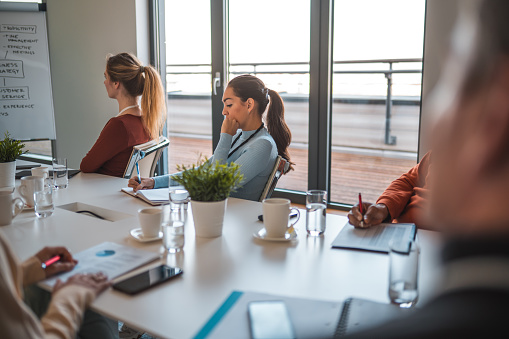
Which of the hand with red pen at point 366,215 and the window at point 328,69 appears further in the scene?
the window at point 328,69

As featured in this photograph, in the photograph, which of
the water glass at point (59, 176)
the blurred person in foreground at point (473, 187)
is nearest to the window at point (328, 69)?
the water glass at point (59, 176)

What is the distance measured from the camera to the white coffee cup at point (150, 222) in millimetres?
1502

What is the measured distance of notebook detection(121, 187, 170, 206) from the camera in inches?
79.0

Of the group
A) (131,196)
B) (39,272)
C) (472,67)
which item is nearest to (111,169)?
(131,196)

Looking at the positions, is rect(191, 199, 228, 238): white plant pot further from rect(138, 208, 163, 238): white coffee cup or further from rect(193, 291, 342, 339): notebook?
rect(193, 291, 342, 339): notebook

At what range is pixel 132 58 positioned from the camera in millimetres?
3152

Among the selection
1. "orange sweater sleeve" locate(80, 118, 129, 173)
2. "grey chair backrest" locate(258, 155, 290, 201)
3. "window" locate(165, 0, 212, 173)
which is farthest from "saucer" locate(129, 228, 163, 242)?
"window" locate(165, 0, 212, 173)

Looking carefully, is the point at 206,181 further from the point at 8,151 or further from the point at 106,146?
the point at 106,146

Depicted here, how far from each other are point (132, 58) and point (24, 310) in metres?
2.47

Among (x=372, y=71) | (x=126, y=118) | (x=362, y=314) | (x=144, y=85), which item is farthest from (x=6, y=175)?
(x=372, y=71)

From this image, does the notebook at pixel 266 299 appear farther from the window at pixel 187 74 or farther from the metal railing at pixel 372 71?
the window at pixel 187 74

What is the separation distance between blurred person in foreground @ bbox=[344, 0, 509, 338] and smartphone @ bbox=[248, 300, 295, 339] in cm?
45

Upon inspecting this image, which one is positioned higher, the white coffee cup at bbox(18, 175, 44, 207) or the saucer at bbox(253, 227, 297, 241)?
the white coffee cup at bbox(18, 175, 44, 207)

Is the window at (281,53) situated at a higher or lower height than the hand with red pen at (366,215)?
higher
